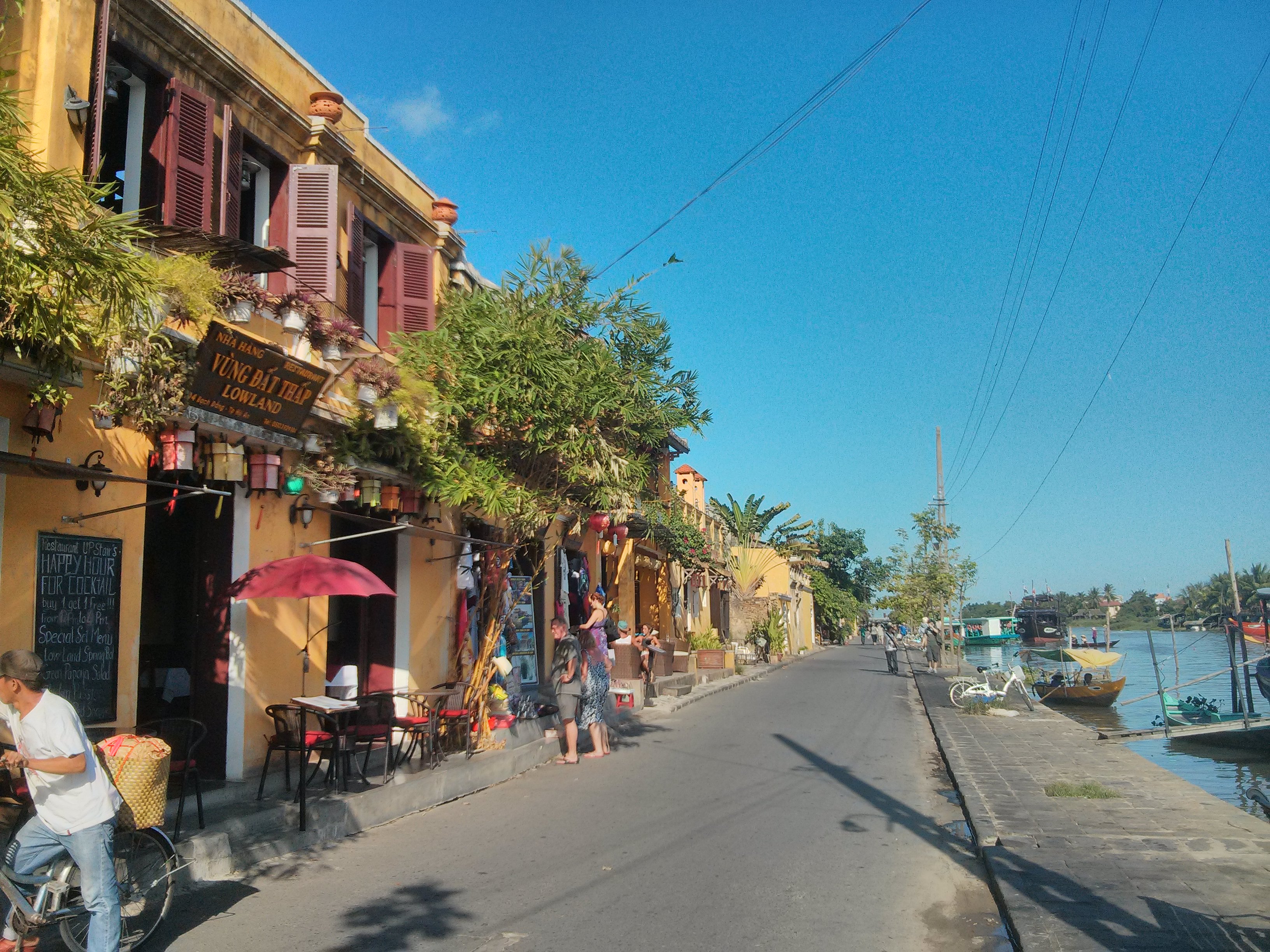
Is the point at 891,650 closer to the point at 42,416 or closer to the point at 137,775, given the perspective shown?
the point at 42,416

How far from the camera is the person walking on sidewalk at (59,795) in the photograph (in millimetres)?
4617

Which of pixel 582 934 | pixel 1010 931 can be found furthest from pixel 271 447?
pixel 1010 931

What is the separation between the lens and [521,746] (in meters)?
12.1

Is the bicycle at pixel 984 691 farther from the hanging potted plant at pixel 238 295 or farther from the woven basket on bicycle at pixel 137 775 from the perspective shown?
the woven basket on bicycle at pixel 137 775

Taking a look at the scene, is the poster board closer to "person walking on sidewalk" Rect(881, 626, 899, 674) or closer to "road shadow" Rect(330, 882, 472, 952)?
"road shadow" Rect(330, 882, 472, 952)

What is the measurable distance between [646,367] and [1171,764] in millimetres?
12612

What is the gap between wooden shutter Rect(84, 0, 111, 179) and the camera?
8.03m

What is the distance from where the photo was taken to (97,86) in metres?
8.05

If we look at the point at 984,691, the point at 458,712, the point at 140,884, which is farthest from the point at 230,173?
the point at 984,691

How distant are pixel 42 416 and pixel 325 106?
20.3 ft

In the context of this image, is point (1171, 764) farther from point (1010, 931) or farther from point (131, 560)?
point (131, 560)

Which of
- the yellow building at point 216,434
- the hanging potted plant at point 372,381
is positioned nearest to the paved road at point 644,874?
the yellow building at point 216,434

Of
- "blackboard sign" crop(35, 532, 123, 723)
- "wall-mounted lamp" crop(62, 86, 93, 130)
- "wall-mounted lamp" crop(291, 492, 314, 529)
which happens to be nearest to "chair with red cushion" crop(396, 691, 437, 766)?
"wall-mounted lamp" crop(291, 492, 314, 529)

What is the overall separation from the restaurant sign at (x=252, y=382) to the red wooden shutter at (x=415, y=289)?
12.8ft
